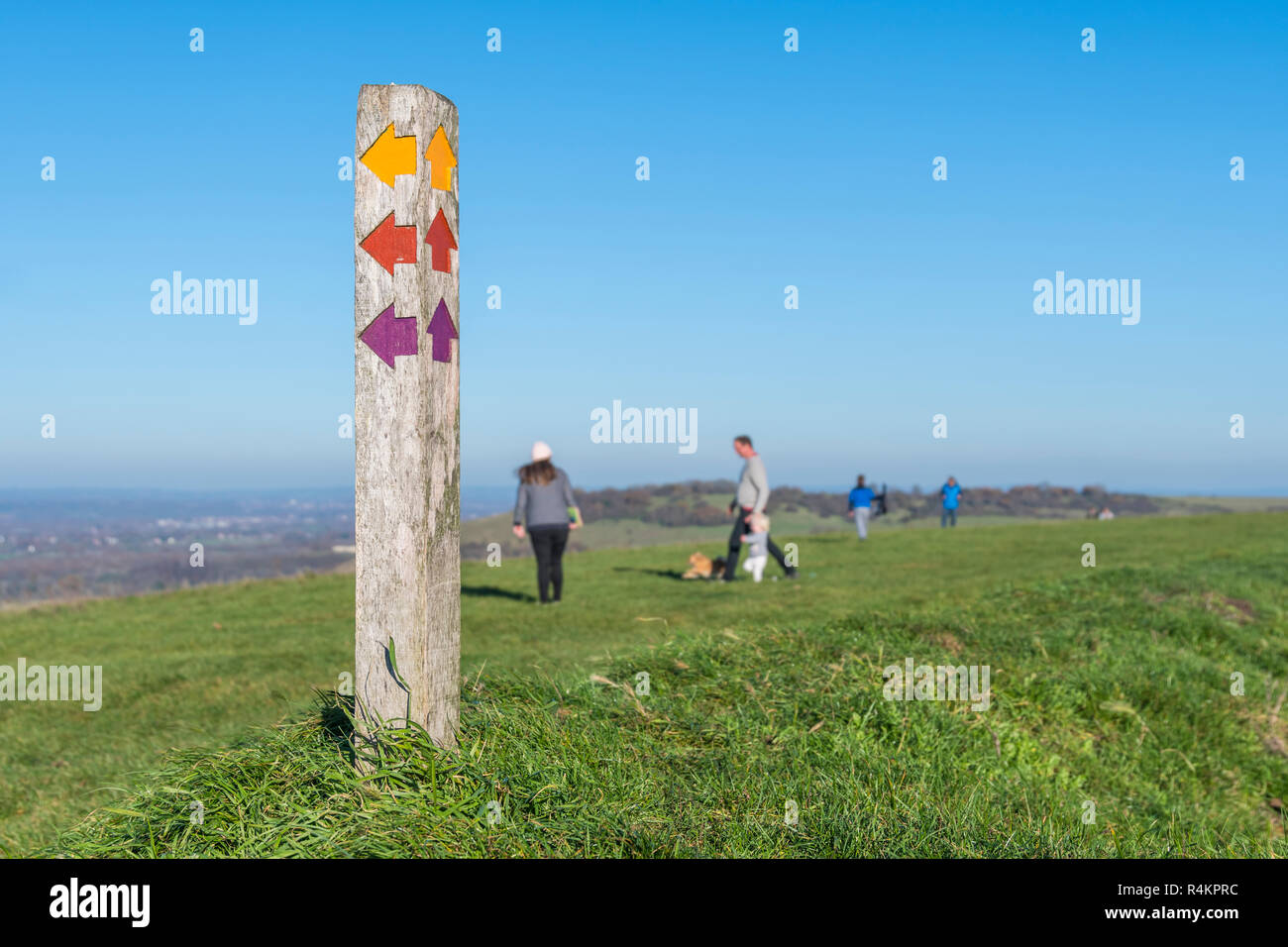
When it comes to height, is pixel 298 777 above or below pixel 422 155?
below

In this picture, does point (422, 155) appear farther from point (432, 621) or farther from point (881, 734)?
point (881, 734)

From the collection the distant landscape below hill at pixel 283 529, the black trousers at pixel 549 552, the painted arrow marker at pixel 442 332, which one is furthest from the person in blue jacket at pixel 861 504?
the painted arrow marker at pixel 442 332

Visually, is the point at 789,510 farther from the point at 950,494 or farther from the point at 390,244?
the point at 390,244

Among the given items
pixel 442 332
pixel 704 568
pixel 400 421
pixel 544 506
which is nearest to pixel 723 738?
pixel 400 421

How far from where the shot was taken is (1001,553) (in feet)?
74.3

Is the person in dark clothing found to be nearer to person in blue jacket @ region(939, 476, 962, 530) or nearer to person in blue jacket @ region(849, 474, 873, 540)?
person in blue jacket @ region(849, 474, 873, 540)

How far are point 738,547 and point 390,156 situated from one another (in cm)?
1256

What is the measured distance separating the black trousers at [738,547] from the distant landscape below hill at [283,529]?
1.10 m

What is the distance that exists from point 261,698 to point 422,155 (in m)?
6.35

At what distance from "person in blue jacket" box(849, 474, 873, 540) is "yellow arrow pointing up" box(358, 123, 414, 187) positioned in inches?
990

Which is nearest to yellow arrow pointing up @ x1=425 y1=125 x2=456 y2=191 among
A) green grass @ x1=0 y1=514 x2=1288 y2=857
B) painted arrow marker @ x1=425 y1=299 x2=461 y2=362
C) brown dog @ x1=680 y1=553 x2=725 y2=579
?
painted arrow marker @ x1=425 y1=299 x2=461 y2=362

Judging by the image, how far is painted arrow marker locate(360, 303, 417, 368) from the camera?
13.1 ft
